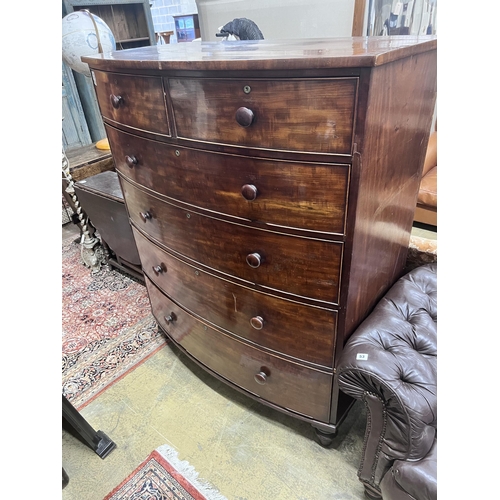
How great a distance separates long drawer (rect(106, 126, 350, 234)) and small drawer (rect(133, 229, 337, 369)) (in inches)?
10.6

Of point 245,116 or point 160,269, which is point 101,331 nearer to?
point 160,269

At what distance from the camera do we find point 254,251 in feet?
3.31

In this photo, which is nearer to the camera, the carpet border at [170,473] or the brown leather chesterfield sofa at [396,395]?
the brown leather chesterfield sofa at [396,395]

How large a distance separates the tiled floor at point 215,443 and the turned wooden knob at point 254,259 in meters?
0.80

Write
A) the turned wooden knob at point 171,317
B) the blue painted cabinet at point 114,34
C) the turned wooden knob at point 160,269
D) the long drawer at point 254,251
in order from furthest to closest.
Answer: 1. the blue painted cabinet at point 114,34
2. the turned wooden knob at point 171,317
3. the turned wooden knob at point 160,269
4. the long drawer at point 254,251

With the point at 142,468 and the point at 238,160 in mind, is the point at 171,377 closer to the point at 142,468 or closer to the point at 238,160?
the point at 142,468

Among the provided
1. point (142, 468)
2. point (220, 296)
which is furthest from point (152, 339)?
point (220, 296)

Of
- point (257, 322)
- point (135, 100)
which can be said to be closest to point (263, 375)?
point (257, 322)

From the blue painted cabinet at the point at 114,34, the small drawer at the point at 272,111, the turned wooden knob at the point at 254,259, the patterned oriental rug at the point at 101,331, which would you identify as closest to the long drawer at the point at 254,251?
the turned wooden knob at the point at 254,259

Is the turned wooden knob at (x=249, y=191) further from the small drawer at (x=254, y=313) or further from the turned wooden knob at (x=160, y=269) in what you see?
the turned wooden knob at (x=160, y=269)

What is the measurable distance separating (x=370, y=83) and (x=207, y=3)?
6.52 feet

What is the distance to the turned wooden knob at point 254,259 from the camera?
0.98 m

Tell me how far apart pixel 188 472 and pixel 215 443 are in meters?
0.14

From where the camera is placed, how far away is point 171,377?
1671mm
